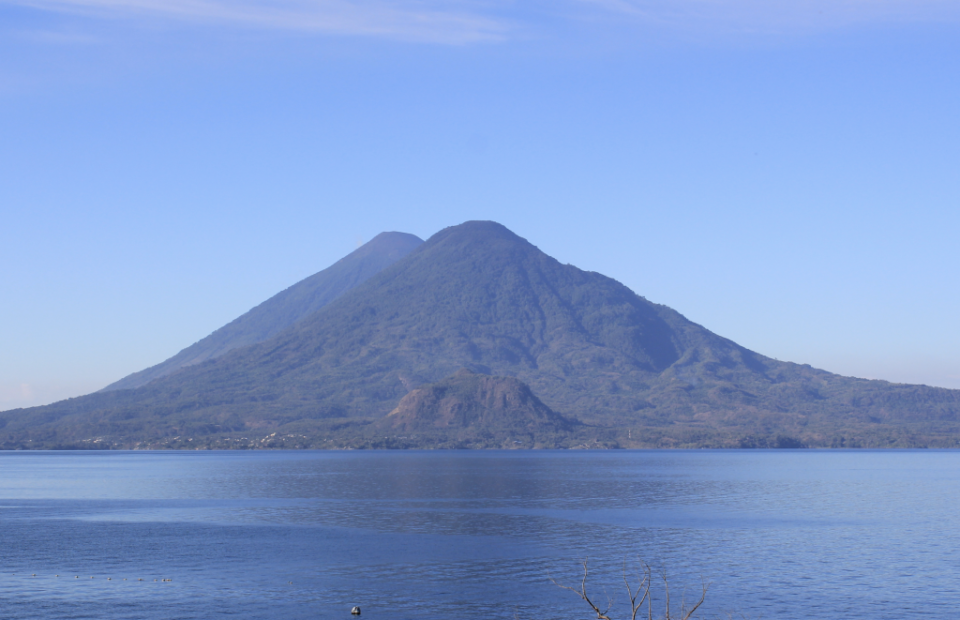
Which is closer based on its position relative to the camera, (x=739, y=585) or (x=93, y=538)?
(x=739, y=585)

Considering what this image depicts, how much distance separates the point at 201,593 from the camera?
6575cm

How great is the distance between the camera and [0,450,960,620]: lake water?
204ft

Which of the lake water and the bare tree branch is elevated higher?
the bare tree branch

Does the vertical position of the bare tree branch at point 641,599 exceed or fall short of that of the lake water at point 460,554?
it exceeds it

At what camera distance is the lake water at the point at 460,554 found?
62188 mm

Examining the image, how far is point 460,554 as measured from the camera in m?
83.4

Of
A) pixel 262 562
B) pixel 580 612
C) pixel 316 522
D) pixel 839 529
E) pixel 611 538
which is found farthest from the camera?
pixel 316 522

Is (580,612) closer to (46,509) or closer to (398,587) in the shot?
(398,587)

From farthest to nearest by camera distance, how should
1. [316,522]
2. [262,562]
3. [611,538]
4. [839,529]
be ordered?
[316,522] < [839,529] < [611,538] < [262,562]

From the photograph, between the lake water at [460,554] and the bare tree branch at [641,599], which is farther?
the lake water at [460,554]

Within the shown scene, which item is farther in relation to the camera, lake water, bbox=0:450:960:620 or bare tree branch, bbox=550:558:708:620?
lake water, bbox=0:450:960:620

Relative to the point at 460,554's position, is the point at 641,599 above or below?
above

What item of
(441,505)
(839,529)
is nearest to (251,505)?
(441,505)

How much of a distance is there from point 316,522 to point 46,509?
1788 inches
